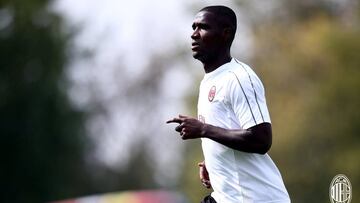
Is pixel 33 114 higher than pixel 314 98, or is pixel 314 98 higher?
pixel 33 114

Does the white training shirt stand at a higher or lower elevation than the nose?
lower

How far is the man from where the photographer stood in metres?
8.09

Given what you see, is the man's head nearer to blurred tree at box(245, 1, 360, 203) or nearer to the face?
the face

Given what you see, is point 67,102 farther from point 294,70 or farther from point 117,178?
point 117,178

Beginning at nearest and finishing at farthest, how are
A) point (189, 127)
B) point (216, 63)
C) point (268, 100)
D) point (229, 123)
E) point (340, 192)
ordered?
point (189, 127)
point (229, 123)
point (216, 63)
point (340, 192)
point (268, 100)

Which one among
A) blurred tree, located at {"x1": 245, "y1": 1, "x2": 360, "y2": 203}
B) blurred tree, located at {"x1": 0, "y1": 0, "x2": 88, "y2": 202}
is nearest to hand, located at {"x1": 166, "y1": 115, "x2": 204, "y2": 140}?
blurred tree, located at {"x1": 0, "y1": 0, "x2": 88, "y2": 202}

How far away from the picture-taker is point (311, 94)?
45625 mm

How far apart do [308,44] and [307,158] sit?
178 inches

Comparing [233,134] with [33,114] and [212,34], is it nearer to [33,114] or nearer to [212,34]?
A: [212,34]

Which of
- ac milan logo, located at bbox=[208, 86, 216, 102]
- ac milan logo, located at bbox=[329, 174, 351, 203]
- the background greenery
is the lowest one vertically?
ac milan logo, located at bbox=[329, 174, 351, 203]

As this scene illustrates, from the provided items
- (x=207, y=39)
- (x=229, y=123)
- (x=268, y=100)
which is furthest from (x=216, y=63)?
(x=268, y=100)

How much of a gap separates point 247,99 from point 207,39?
2.16 ft

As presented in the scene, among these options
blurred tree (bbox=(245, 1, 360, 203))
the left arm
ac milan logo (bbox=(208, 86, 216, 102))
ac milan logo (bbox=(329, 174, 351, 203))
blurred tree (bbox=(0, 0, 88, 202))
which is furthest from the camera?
blurred tree (bbox=(245, 1, 360, 203))

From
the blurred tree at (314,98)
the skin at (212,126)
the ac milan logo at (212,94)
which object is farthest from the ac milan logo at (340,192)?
the blurred tree at (314,98)
